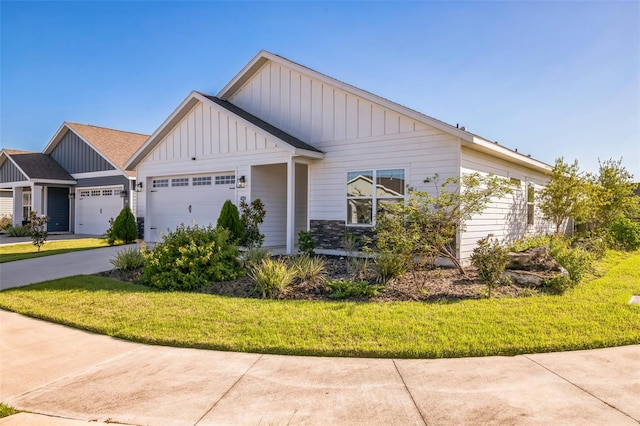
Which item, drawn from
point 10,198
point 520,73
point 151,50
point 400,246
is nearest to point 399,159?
point 400,246

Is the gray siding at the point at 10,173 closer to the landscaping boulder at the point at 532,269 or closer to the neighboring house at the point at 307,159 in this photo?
the neighboring house at the point at 307,159

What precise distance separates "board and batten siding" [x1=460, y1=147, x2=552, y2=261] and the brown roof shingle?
50.5 ft

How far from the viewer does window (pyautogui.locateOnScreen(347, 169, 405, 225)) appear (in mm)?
10242

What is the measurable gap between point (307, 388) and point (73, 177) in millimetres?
22830

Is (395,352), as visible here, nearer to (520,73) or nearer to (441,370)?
(441,370)

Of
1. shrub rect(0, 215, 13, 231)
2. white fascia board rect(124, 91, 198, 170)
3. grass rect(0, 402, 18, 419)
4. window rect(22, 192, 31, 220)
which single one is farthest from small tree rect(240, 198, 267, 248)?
shrub rect(0, 215, 13, 231)

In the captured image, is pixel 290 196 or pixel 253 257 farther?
pixel 290 196

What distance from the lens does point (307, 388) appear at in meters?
3.64

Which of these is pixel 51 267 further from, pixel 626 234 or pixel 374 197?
pixel 626 234

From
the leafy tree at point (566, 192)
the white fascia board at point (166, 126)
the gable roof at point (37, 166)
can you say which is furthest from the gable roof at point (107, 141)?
the leafy tree at point (566, 192)

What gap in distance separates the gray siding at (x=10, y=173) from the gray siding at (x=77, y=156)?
1983mm

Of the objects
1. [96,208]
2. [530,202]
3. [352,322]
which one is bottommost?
[352,322]

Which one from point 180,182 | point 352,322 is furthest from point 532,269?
point 180,182

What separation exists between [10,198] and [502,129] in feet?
105
